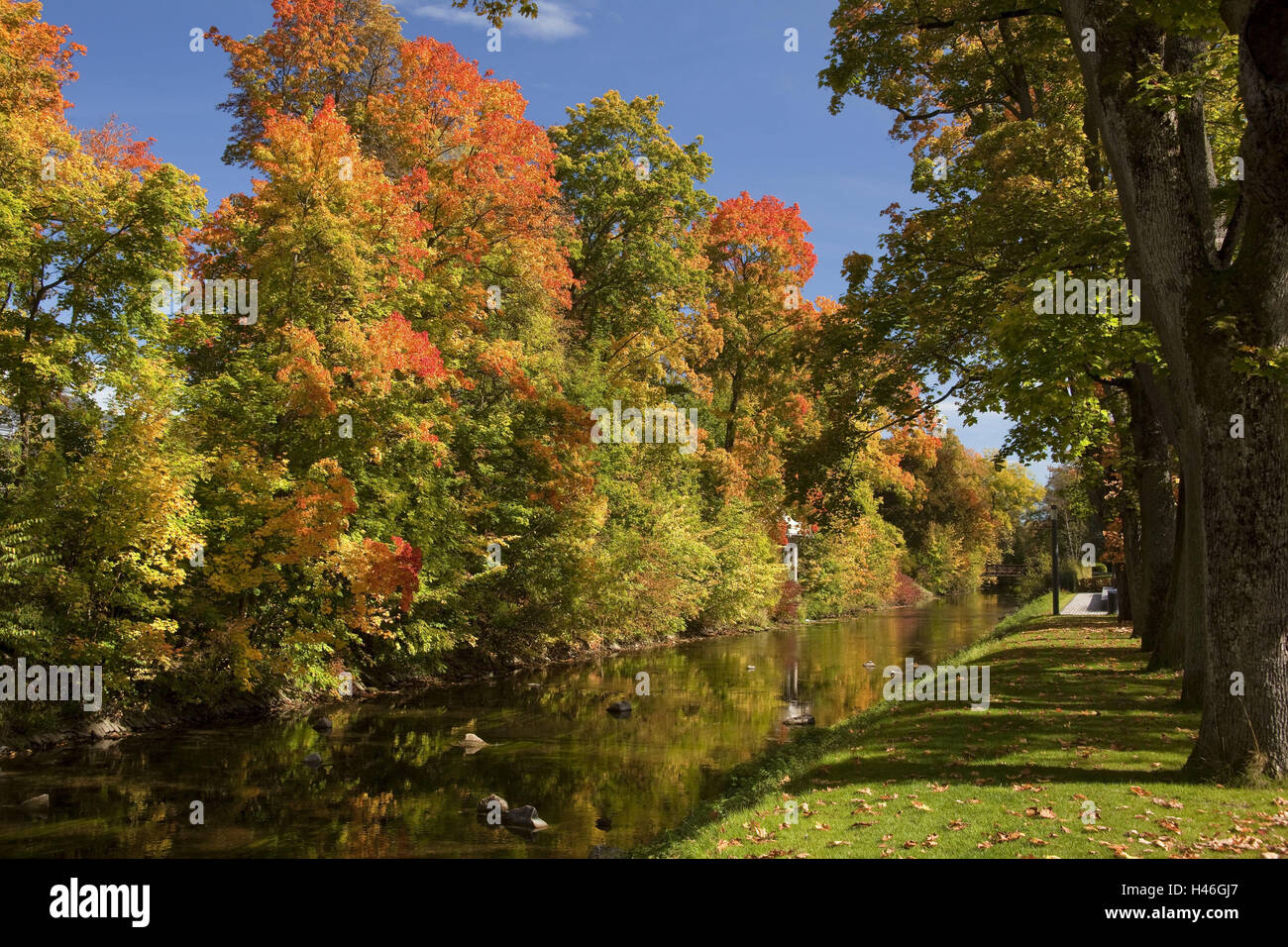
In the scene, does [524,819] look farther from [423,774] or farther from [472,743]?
[472,743]

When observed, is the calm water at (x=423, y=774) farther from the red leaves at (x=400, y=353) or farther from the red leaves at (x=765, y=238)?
the red leaves at (x=765, y=238)

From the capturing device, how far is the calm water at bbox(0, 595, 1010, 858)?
10.7 m

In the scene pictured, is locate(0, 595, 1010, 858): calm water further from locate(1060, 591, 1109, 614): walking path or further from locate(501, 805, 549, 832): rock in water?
locate(1060, 591, 1109, 614): walking path

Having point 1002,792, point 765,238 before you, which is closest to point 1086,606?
point 765,238

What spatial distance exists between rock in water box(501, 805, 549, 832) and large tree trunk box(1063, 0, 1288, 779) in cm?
760

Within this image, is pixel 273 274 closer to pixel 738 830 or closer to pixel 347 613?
pixel 347 613

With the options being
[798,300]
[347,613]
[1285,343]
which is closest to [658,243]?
[798,300]

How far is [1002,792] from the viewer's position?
8680mm

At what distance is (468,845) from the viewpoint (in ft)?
34.4

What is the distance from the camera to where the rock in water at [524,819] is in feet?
36.8

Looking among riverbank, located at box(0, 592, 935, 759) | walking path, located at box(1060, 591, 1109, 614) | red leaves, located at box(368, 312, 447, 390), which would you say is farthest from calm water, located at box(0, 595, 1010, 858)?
walking path, located at box(1060, 591, 1109, 614)

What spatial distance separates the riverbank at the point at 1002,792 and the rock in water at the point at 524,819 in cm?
185

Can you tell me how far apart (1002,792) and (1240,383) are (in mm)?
4686
